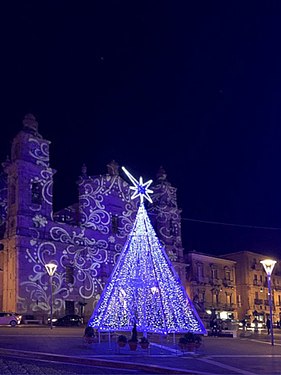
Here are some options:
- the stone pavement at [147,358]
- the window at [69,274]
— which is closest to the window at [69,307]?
the window at [69,274]

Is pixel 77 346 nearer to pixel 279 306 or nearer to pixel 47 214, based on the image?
pixel 47 214

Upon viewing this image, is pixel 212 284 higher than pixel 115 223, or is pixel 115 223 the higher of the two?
pixel 115 223

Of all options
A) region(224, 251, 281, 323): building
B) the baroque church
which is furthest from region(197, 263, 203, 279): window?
the baroque church

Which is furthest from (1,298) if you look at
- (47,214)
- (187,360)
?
(187,360)

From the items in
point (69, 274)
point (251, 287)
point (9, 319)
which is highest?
point (69, 274)

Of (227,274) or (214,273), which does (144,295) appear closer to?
(214,273)

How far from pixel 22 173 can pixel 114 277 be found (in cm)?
2333

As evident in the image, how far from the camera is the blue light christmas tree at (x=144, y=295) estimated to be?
75.0 feet

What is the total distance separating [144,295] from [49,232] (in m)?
24.7

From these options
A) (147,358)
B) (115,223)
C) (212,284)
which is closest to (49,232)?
(115,223)

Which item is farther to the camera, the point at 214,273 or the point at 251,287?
the point at 251,287

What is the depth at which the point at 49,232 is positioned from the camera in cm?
4700

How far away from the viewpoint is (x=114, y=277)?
24688 millimetres

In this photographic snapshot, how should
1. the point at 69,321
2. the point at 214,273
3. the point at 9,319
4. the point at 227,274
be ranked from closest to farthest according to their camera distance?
the point at 9,319
the point at 69,321
the point at 214,273
the point at 227,274
